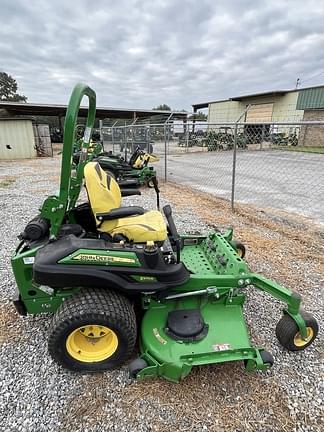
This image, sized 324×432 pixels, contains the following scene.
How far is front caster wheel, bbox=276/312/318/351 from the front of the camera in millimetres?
2051

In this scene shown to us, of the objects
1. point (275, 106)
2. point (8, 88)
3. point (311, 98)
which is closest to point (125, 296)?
point (311, 98)

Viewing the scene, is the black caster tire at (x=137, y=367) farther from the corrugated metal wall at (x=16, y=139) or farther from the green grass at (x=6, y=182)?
the corrugated metal wall at (x=16, y=139)

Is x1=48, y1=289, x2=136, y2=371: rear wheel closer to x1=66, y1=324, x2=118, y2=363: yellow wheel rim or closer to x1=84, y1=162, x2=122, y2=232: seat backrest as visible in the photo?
x1=66, y1=324, x2=118, y2=363: yellow wheel rim

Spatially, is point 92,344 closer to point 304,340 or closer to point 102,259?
point 102,259

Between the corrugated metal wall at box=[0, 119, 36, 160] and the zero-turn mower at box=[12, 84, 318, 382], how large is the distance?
1574cm

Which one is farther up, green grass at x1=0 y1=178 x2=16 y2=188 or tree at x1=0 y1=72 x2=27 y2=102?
tree at x1=0 y1=72 x2=27 y2=102

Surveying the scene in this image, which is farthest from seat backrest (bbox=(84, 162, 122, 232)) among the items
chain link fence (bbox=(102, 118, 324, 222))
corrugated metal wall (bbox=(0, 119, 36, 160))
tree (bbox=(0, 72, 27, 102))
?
tree (bbox=(0, 72, 27, 102))

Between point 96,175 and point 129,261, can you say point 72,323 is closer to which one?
point 129,261

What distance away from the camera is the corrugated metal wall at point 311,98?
19.4 metres

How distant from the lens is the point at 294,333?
80.5 inches

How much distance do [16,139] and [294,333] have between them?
1716 centimetres

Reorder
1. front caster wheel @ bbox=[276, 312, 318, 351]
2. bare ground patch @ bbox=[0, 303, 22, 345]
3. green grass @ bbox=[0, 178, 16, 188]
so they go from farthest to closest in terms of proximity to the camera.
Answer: green grass @ bbox=[0, 178, 16, 188], bare ground patch @ bbox=[0, 303, 22, 345], front caster wheel @ bbox=[276, 312, 318, 351]

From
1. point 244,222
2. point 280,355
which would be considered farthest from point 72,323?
point 244,222

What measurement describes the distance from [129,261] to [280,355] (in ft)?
4.50
